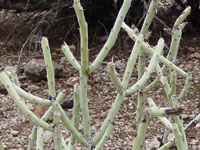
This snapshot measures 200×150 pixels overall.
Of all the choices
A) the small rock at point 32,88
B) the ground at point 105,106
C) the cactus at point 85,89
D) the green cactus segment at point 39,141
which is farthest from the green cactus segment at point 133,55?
the small rock at point 32,88

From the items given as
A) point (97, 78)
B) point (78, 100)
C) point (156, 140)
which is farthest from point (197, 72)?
point (78, 100)

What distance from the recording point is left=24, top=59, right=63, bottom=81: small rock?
3312 millimetres

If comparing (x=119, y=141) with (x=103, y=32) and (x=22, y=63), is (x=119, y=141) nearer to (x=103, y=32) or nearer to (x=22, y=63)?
(x=22, y=63)

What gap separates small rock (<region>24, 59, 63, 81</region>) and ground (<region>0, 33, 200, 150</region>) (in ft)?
0.15

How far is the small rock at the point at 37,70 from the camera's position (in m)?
3.31

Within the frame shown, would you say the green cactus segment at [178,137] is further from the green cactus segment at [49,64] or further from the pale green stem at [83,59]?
the green cactus segment at [49,64]

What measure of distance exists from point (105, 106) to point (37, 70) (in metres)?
0.68

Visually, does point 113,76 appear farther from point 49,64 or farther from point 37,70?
point 37,70

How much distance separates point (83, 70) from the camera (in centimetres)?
136

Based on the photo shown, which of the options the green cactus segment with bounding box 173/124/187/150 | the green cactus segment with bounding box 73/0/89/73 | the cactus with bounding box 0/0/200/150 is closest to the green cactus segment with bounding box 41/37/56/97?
the cactus with bounding box 0/0/200/150

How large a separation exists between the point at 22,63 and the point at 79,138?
7.78 ft

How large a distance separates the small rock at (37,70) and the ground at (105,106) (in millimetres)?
45

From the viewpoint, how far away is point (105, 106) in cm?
292

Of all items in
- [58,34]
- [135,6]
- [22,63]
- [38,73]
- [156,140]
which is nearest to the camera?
[156,140]
